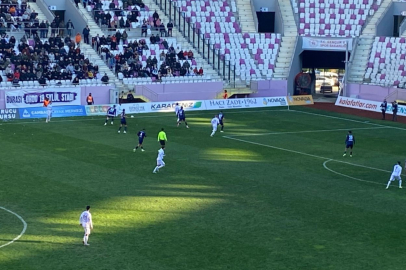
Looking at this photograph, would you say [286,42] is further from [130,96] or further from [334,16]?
[130,96]

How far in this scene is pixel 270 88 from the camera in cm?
7419

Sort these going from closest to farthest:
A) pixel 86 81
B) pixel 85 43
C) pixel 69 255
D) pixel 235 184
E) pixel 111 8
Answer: pixel 69 255, pixel 235 184, pixel 86 81, pixel 85 43, pixel 111 8

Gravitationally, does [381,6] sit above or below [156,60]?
above

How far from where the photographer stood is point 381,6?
261 feet

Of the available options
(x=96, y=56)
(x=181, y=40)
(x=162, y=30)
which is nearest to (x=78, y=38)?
(x=96, y=56)

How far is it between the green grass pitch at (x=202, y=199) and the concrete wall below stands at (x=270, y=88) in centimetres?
1762

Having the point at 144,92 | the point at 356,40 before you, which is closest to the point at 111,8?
the point at 144,92

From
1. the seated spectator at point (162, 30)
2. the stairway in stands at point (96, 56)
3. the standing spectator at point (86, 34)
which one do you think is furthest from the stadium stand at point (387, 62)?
the standing spectator at point (86, 34)

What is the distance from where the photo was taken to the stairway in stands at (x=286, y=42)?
7661cm

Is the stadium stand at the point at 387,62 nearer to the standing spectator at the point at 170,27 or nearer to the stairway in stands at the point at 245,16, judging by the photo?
the stairway in stands at the point at 245,16

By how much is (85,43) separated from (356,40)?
2561cm

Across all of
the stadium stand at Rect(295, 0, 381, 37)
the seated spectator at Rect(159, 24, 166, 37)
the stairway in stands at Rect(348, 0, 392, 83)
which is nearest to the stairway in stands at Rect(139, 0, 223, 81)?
the seated spectator at Rect(159, 24, 166, 37)

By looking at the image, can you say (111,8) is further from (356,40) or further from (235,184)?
(235,184)

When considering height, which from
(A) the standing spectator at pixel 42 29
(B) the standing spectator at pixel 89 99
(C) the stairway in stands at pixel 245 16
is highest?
(C) the stairway in stands at pixel 245 16
